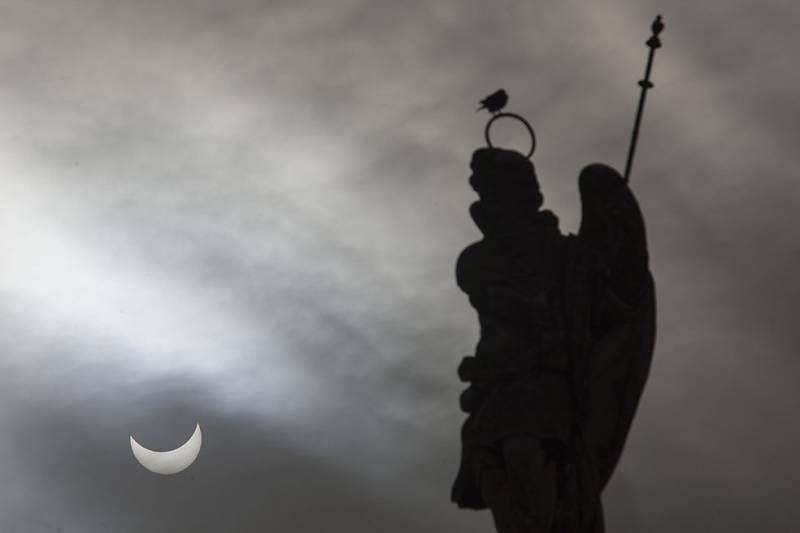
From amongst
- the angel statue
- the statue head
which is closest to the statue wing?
the angel statue

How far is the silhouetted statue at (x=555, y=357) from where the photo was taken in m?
16.2

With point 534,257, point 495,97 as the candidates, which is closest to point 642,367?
point 534,257

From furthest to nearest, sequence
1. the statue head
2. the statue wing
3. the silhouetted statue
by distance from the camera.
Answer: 1. the statue head
2. the statue wing
3. the silhouetted statue

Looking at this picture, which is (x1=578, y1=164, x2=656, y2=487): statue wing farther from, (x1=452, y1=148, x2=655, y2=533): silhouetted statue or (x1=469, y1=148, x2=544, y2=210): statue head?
(x1=469, y1=148, x2=544, y2=210): statue head

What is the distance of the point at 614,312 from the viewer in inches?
668

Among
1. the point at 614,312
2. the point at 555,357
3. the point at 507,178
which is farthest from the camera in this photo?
the point at 507,178

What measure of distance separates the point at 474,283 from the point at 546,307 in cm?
99

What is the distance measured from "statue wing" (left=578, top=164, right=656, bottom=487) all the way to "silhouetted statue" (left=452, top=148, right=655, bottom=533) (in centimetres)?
1

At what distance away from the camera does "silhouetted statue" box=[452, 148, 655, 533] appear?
16234 millimetres

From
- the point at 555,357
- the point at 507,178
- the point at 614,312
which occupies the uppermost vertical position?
the point at 507,178

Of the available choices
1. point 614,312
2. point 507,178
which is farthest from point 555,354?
point 507,178

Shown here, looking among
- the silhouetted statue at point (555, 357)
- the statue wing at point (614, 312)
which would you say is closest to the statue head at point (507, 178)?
the silhouetted statue at point (555, 357)

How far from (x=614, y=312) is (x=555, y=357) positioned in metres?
0.85

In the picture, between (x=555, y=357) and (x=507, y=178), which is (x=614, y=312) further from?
(x=507, y=178)
